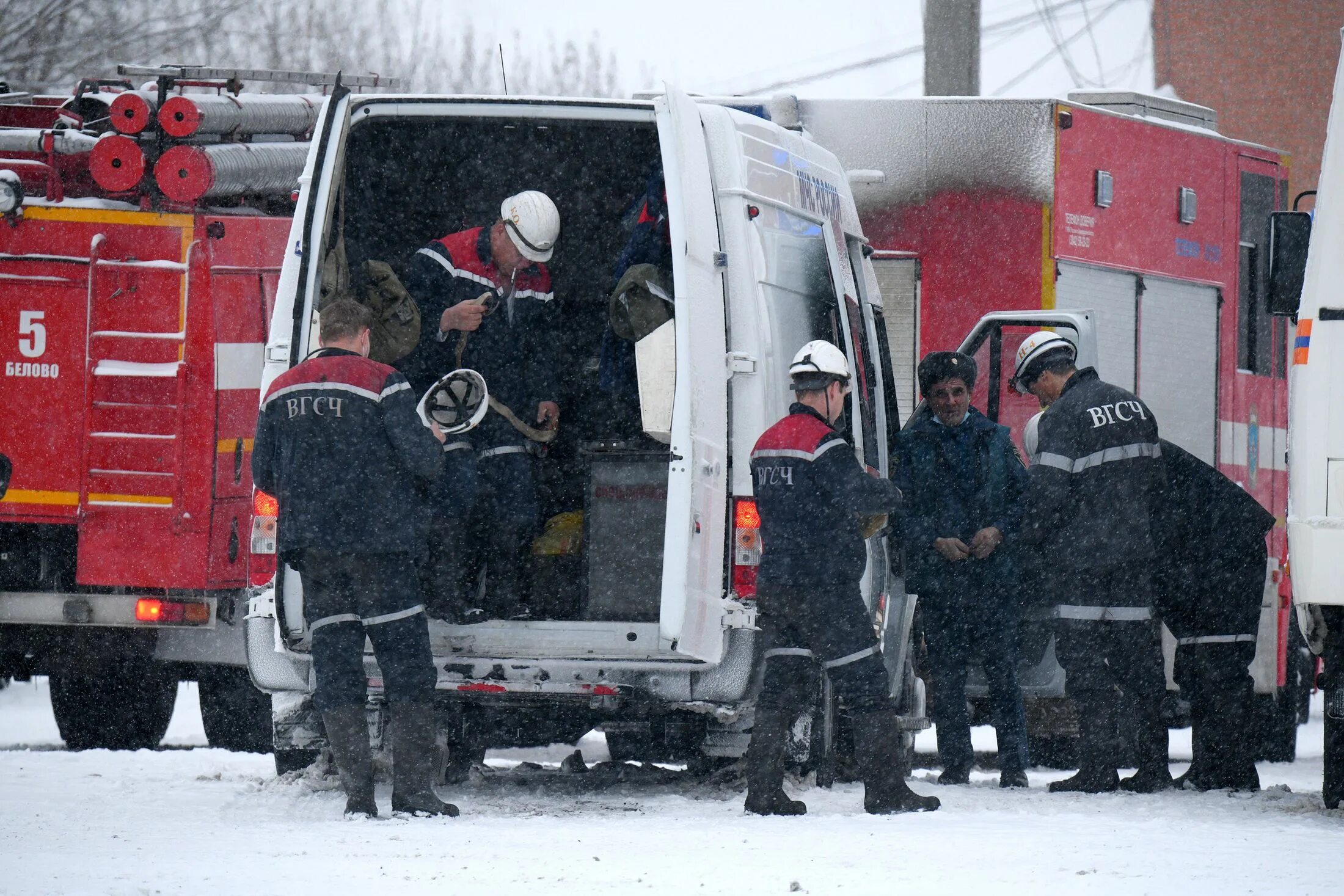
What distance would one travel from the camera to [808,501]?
6.89 m

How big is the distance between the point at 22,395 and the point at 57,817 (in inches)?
118

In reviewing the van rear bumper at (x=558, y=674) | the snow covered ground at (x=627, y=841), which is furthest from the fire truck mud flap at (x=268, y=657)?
the snow covered ground at (x=627, y=841)

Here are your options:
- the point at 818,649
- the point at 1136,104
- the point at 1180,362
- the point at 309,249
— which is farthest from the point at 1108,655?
the point at 1136,104

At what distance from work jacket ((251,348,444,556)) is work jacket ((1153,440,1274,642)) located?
10.2 ft

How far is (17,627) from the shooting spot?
9.55 meters

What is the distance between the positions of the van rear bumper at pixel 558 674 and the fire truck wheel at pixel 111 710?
3583 millimetres

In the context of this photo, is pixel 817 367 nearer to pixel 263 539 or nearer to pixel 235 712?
pixel 263 539

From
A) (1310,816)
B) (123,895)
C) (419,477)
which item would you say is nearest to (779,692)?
(419,477)

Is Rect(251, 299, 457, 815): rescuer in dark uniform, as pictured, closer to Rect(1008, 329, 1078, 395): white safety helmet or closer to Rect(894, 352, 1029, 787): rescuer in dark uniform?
Rect(894, 352, 1029, 787): rescuer in dark uniform

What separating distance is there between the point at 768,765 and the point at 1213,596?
2.29m

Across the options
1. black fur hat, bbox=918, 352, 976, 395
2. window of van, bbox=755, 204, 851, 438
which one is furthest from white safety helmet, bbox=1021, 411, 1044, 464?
window of van, bbox=755, 204, 851, 438

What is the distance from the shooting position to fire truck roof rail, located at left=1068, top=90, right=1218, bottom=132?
35.4 feet

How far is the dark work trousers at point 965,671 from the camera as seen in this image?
851 centimetres

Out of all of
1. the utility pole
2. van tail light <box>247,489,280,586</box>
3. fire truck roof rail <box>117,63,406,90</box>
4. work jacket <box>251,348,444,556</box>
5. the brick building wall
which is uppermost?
the brick building wall
